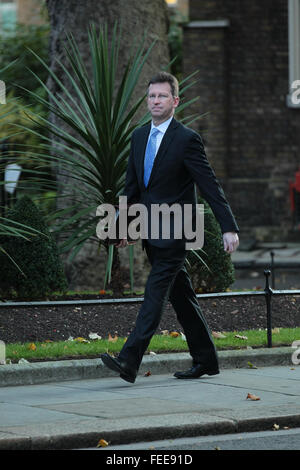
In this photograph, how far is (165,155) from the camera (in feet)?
23.3

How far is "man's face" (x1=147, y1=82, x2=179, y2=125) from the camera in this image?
7.13 metres

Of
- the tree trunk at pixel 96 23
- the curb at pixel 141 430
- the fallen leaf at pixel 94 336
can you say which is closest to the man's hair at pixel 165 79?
the curb at pixel 141 430

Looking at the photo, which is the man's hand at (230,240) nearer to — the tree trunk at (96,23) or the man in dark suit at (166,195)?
the man in dark suit at (166,195)

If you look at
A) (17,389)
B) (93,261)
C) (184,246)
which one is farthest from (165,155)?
(93,261)

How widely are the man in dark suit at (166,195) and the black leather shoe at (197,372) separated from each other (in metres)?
0.28

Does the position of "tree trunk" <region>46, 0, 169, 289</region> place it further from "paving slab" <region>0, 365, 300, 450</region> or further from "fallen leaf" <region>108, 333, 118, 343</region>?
"paving slab" <region>0, 365, 300, 450</region>

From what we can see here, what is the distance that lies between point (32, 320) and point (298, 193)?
14.6 m

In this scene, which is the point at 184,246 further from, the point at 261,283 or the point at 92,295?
the point at 261,283

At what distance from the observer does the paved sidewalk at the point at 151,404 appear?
5719mm

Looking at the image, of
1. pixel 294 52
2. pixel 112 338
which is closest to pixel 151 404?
pixel 112 338

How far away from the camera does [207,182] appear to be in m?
7.00

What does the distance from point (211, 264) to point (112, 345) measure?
2176mm

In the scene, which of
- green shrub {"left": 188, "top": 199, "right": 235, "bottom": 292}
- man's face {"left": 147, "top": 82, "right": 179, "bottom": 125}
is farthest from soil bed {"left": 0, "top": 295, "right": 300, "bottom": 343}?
man's face {"left": 147, "top": 82, "right": 179, "bottom": 125}

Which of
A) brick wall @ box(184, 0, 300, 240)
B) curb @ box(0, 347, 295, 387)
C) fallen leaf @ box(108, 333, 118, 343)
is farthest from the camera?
brick wall @ box(184, 0, 300, 240)
